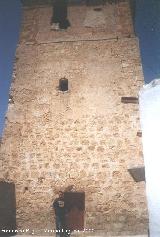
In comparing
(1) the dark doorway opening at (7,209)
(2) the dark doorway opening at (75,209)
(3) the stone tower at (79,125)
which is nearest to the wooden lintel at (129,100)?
A: (3) the stone tower at (79,125)

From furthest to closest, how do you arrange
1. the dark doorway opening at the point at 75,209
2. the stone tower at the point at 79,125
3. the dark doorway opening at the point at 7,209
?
the dark doorway opening at the point at 75,209 → the stone tower at the point at 79,125 → the dark doorway opening at the point at 7,209

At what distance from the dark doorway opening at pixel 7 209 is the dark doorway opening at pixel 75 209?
4.99 feet

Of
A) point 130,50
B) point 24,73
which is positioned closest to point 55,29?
point 24,73

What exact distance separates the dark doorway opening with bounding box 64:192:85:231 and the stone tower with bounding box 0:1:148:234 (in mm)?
184

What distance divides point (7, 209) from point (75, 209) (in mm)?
1951

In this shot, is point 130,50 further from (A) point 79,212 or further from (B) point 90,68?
(A) point 79,212

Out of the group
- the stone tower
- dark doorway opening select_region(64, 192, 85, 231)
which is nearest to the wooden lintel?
the stone tower

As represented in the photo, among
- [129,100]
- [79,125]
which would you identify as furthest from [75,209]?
[129,100]

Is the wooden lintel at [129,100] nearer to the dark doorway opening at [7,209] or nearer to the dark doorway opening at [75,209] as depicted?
the dark doorway opening at [75,209]

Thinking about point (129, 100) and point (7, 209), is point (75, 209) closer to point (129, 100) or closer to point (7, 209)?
point (7, 209)

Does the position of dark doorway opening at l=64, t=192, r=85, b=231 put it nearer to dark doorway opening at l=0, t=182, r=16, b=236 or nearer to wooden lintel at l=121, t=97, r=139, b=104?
dark doorway opening at l=0, t=182, r=16, b=236

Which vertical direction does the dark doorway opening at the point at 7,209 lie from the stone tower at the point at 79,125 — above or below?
below

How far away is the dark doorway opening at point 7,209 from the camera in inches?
335

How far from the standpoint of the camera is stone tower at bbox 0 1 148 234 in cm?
861
